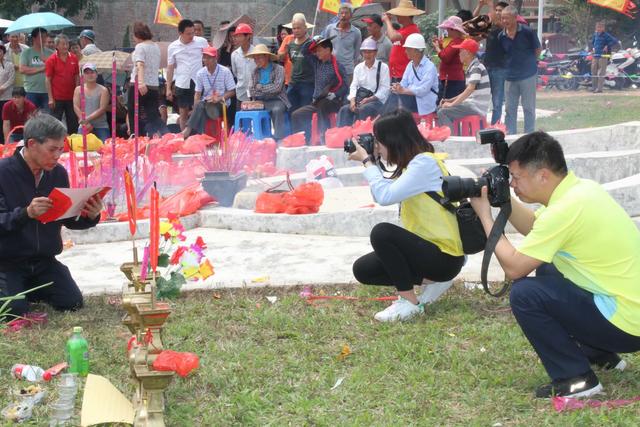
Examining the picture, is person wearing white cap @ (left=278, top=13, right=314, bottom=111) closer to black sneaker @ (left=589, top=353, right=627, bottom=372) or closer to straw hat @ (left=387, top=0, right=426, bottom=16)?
straw hat @ (left=387, top=0, right=426, bottom=16)

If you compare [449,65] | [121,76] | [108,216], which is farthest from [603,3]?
[108,216]

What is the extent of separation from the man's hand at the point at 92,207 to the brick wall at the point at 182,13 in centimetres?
2798

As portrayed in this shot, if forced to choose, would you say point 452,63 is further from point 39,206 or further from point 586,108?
point 586,108

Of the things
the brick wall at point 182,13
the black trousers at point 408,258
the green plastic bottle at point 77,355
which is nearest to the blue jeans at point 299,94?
the black trousers at point 408,258

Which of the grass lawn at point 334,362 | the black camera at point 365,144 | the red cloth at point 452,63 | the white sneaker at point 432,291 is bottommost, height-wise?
the grass lawn at point 334,362

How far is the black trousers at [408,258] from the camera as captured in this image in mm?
4918

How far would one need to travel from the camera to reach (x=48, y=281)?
213 inches

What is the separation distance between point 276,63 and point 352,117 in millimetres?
1347

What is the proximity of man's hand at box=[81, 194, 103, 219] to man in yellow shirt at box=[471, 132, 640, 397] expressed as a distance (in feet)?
7.80

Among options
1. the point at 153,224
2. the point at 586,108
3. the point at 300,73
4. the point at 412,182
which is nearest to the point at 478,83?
the point at 300,73

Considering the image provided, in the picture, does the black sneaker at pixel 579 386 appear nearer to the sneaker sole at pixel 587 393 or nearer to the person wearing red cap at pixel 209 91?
the sneaker sole at pixel 587 393

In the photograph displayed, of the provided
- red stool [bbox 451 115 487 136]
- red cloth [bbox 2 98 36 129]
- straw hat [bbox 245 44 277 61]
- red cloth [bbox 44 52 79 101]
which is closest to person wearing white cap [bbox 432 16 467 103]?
red stool [bbox 451 115 487 136]

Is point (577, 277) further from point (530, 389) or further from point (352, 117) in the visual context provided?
point (352, 117)

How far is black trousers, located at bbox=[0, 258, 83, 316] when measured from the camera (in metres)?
5.35
